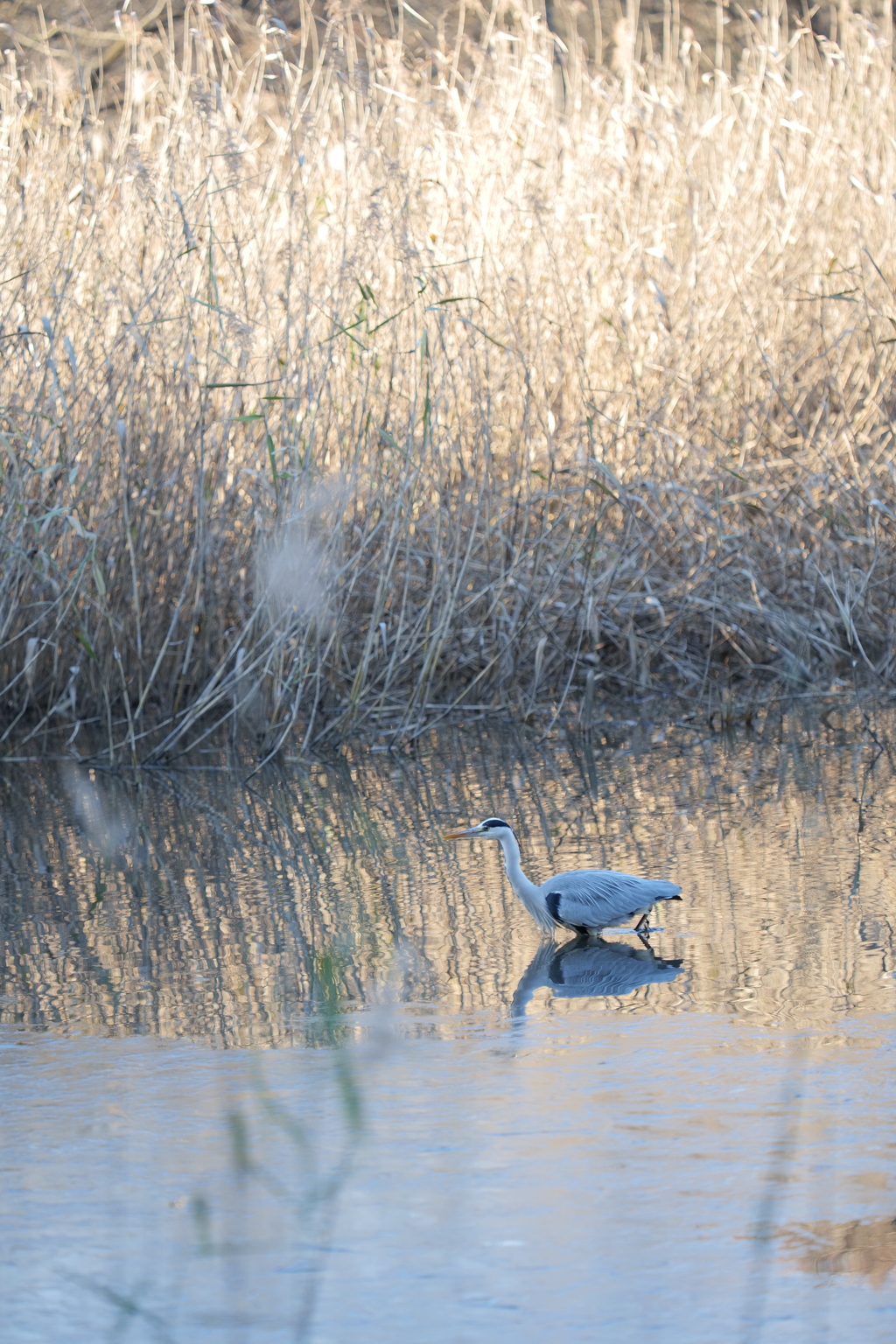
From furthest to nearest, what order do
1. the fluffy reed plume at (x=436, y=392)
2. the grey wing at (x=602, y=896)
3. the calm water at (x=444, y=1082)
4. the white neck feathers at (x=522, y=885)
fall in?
the fluffy reed plume at (x=436, y=392), the white neck feathers at (x=522, y=885), the grey wing at (x=602, y=896), the calm water at (x=444, y=1082)

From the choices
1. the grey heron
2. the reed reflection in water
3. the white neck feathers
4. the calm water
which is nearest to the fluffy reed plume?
the reed reflection in water

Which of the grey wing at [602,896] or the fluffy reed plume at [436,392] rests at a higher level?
the fluffy reed plume at [436,392]

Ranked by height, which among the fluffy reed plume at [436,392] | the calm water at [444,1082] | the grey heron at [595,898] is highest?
the fluffy reed plume at [436,392]

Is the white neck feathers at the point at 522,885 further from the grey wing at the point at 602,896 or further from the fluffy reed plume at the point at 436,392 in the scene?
the fluffy reed plume at the point at 436,392

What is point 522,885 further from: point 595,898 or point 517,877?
point 595,898

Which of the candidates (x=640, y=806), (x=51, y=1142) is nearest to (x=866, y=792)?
(x=640, y=806)

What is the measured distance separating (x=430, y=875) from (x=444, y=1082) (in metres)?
1.44

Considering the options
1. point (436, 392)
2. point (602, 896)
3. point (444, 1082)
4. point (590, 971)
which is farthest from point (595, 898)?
point (436, 392)

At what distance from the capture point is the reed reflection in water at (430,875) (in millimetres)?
3205

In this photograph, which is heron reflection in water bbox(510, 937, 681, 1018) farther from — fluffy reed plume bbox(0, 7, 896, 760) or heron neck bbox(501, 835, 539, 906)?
fluffy reed plume bbox(0, 7, 896, 760)

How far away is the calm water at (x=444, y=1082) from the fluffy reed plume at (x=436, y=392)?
1.11m

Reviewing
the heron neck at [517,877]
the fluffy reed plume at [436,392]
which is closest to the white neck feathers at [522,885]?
the heron neck at [517,877]

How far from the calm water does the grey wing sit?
85 millimetres

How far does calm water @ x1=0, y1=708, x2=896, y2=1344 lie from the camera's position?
6.70 feet
